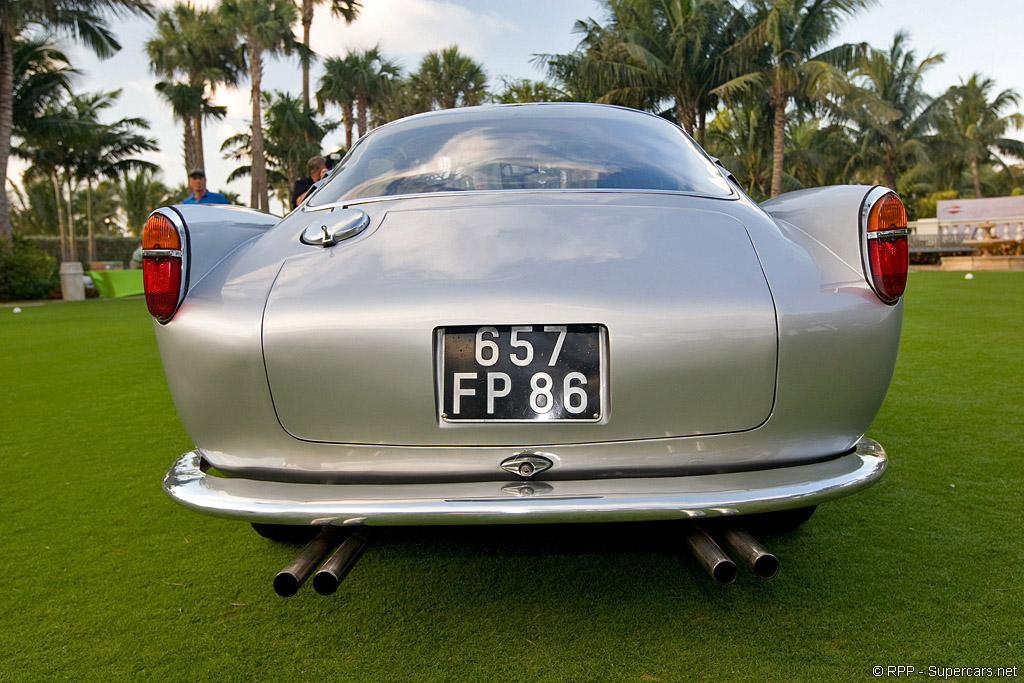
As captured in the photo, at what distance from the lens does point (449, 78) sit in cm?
3781

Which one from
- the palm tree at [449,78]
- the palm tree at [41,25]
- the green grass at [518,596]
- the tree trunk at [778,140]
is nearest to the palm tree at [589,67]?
the tree trunk at [778,140]

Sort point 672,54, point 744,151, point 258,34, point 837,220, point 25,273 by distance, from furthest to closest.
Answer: point 744,151 < point 258,34 < point 672,54 < point 25,273 < point 837,220

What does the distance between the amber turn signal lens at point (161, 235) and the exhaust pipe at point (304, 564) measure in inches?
31.5

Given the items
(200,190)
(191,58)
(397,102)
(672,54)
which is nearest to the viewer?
(200,190)

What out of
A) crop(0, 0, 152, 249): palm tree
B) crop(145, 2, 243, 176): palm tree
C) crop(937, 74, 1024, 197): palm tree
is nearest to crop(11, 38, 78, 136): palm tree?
crop(0, 0, 152, 249): palm tree

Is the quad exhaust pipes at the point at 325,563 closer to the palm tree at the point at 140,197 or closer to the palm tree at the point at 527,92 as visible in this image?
the palm tree at the point at 527,92

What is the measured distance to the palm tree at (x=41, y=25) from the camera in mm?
17297

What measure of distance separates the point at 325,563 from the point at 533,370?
616 millimetres

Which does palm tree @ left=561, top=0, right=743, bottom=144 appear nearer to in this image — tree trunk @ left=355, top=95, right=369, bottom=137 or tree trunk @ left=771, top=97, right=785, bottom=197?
tree trunk @ left=771, top=97, right=785, bottom=197

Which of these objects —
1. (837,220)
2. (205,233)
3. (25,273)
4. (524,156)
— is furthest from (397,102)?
(837,220)

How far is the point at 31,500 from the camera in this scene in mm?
2881

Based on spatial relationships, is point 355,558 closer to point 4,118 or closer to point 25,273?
point 25,273

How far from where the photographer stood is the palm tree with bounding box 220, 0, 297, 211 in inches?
1076

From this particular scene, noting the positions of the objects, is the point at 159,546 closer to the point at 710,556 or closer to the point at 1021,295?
the point at 710,556
